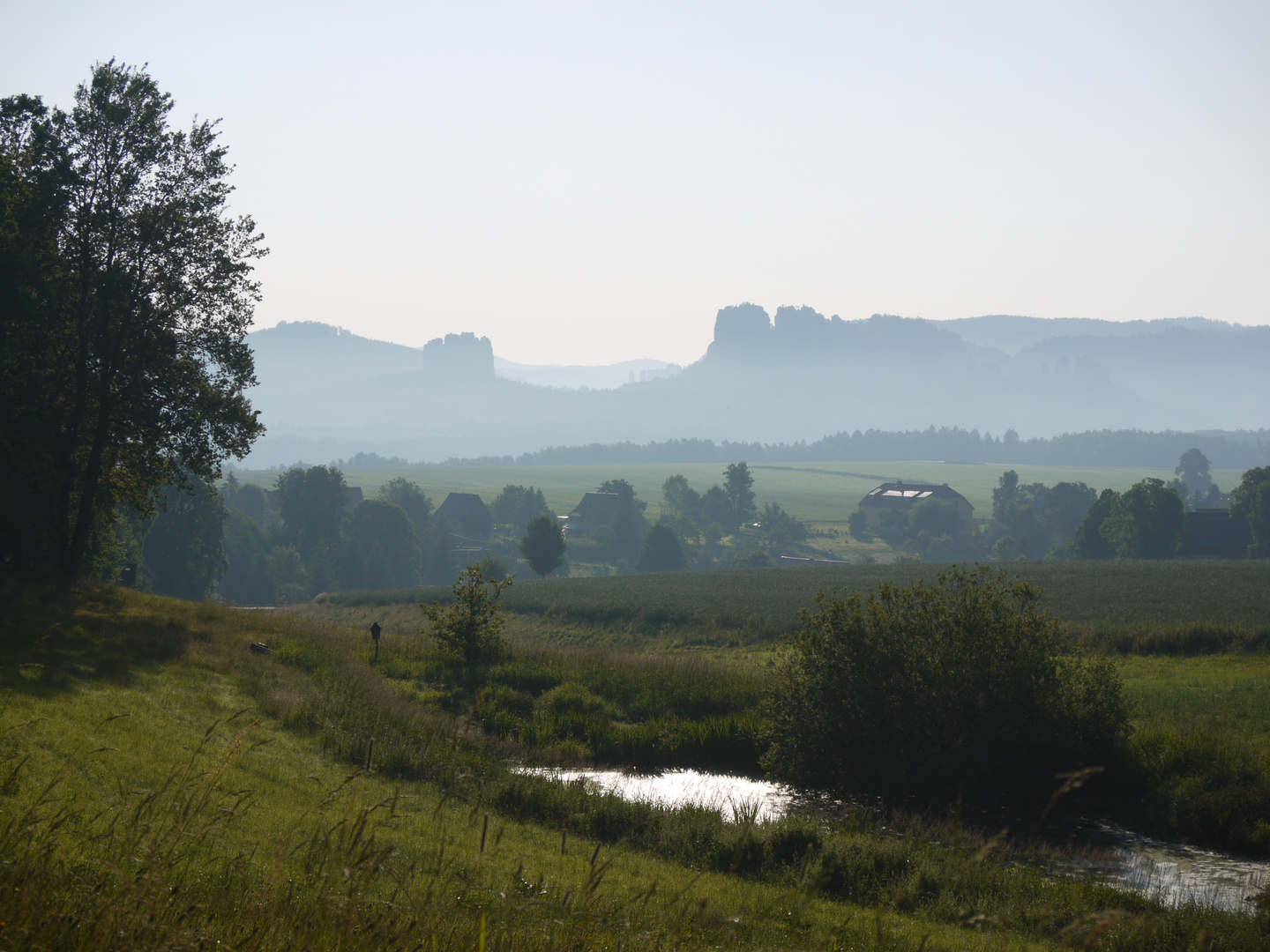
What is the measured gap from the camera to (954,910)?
12.7m

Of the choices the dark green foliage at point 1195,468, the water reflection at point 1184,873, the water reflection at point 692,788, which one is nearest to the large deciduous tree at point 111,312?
the water reflection at point 692,788

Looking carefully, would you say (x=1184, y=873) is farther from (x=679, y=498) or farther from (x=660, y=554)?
(x=679, y=498)

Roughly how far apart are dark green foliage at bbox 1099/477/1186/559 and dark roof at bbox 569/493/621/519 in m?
75.2

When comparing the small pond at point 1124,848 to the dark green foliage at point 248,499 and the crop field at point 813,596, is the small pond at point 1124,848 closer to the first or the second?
the crop field at point 813,596

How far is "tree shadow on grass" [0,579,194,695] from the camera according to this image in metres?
16.1

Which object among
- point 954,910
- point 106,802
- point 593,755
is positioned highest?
point 106,802

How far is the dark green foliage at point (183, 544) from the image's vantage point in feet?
250

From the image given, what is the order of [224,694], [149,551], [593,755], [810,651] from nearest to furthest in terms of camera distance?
[224,694], [810,651], [593,755], [149,551]

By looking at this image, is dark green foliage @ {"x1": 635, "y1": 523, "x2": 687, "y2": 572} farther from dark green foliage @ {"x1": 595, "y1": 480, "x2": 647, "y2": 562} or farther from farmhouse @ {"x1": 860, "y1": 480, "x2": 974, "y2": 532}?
farmhouse @ {"x1": 860, "y1": 480, "x2": 974, "y2": 532}

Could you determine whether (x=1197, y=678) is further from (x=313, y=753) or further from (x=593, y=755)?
(x=313, y=753)

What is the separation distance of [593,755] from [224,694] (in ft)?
35.3

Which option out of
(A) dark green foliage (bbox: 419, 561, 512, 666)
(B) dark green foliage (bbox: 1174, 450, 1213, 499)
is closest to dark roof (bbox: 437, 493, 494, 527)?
(A) dark green foliage (bbox: 419, 561, 512, 666)

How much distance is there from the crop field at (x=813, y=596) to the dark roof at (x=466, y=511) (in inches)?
2330

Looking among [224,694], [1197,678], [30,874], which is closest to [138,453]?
[224,694]
